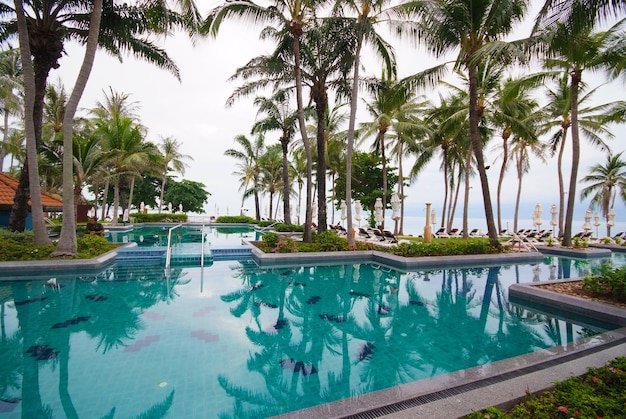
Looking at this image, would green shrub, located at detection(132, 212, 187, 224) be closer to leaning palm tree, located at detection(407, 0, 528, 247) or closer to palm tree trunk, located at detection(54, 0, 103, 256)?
palm tree trunk, located at detection(54, 0, 103, 256)

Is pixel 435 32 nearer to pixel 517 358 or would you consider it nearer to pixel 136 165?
pixel 517 358

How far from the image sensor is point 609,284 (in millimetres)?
6004

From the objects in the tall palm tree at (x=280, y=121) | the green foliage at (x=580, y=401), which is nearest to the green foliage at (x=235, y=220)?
the tall palm tree at (x=280, y=121)

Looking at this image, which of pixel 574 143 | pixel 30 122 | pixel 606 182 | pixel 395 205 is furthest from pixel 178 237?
pixel 606 182

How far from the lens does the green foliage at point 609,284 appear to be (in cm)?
578

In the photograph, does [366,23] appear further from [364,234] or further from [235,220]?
[235,220]

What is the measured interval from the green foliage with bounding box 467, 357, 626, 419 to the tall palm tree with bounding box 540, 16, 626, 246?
8.06 m

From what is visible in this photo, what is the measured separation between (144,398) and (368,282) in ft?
21.1

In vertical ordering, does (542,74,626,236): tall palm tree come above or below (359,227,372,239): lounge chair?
above

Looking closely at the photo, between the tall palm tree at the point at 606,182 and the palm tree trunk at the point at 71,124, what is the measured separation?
3311 centimetres

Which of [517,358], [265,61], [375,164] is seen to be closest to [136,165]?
[265,61]

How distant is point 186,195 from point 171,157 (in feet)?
28.2

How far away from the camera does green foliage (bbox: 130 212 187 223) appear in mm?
26894

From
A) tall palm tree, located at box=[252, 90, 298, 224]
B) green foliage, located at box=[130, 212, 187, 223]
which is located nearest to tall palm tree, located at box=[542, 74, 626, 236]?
tall palm tree, located at box=[252, 90, 298, 224]
